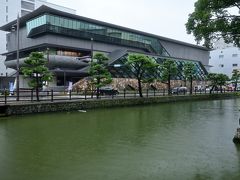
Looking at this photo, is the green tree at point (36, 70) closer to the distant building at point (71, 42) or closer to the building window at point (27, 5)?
the distant building at point (71, 42)

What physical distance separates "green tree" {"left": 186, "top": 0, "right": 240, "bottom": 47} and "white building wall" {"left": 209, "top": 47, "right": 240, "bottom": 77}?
75.4m

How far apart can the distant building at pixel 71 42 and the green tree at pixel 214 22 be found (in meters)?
34.6

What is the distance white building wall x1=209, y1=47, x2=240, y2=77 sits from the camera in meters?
84.9

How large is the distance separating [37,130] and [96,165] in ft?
22.0

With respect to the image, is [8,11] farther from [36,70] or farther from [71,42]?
[36,70]

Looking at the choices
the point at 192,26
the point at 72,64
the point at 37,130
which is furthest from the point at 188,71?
the point at 37,130

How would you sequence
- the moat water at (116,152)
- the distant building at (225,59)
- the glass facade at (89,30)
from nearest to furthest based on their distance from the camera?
the moat water at (116,152), the glass facade at (89,30), the distant building at (225,59)

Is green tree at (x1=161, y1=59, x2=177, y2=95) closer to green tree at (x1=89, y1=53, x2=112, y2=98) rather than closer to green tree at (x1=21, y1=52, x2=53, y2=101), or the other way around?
green tree at (x1=89, y1=53, x2=112, y2=98)

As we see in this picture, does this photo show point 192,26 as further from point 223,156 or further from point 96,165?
point 96,165

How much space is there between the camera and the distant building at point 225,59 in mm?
84869

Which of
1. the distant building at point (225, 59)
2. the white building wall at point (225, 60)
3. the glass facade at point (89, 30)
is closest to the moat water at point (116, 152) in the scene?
the glass facade at point (89, 30)

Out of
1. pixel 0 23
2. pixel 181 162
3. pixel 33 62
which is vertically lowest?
pixel 181 162

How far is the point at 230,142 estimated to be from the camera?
12.0m

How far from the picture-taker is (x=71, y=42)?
57.4m
